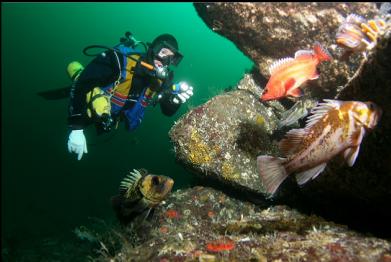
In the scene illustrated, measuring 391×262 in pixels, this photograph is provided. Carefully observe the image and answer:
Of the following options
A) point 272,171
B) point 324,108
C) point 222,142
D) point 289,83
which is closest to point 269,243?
point 272,171

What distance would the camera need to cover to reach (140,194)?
4.20m

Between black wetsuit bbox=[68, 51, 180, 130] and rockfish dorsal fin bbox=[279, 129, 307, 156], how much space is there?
3.56 metres

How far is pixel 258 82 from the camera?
244 inches

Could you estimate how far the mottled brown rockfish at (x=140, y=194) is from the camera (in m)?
4.11

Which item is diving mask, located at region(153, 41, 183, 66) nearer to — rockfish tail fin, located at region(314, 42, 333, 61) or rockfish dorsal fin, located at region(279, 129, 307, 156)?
rockfish tail fin, located at region(314, 42, 333, 61)

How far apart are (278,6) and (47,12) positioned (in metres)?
135

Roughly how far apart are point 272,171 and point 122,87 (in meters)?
3.85

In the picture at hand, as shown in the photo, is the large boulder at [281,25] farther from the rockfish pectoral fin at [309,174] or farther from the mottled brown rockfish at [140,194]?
the mottled brown rockfish at [140,194]

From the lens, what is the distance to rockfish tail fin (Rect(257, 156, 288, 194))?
8.24 feet

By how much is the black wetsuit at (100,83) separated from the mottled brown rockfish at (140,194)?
156 cm

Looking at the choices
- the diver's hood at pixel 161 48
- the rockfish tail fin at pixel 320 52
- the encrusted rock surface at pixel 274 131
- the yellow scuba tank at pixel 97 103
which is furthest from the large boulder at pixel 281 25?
the yellow scuba tank at pixel 97 103

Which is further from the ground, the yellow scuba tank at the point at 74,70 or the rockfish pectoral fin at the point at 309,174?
the yellow scuba tank at the point at 74,70

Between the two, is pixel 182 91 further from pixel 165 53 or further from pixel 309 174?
pixel 309 174

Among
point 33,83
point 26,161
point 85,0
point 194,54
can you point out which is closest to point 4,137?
point 26,161
